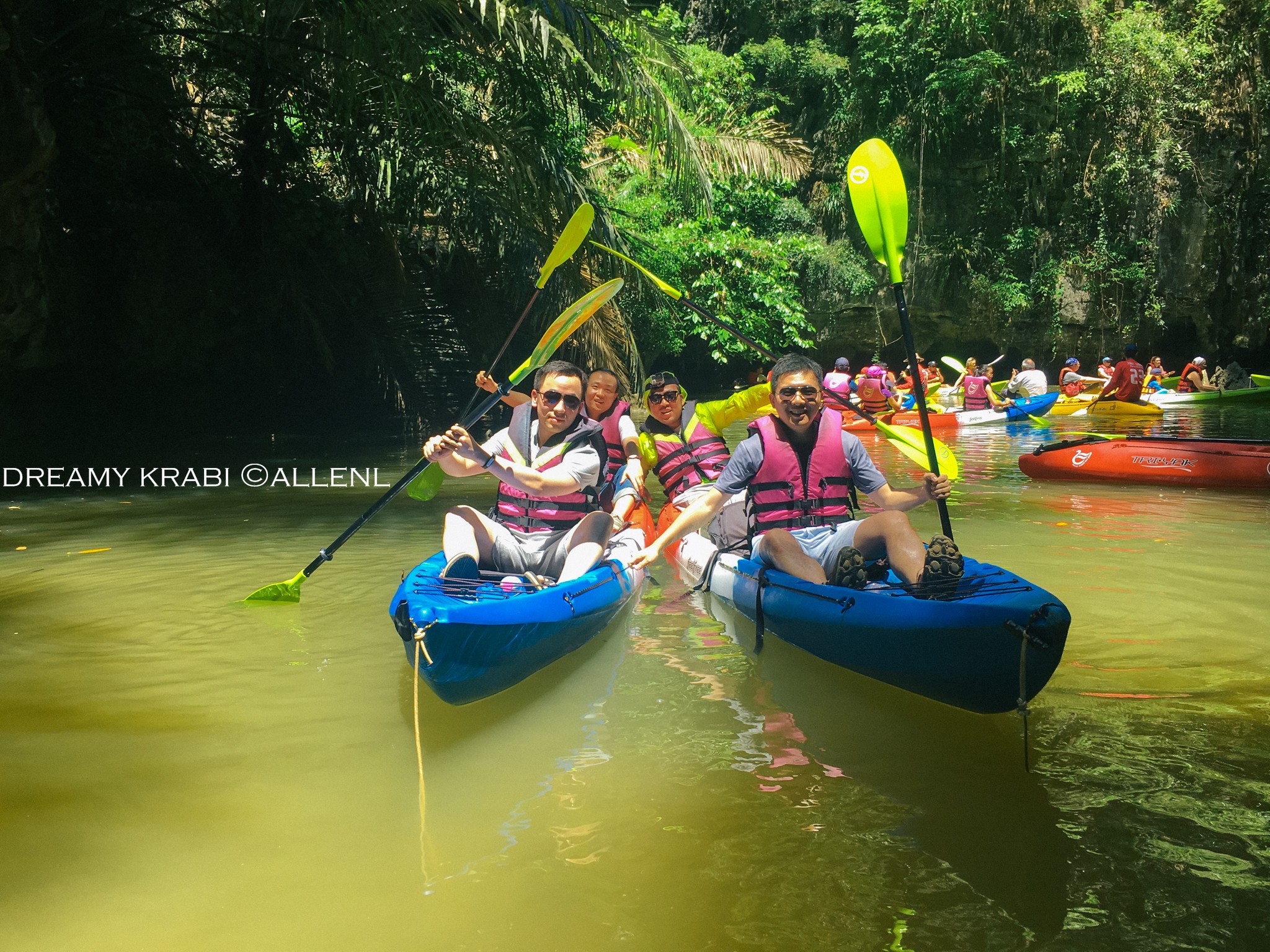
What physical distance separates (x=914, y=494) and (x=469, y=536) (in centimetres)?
178

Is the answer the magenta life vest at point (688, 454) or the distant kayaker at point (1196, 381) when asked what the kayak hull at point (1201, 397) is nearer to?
the distant kayaker at point (1196, 381)

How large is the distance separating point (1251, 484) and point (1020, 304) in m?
13.4

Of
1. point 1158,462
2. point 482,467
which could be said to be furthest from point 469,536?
point 1158,462

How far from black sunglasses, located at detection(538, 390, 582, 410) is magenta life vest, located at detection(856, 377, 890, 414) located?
9.68 m

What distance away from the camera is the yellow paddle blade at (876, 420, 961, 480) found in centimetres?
418

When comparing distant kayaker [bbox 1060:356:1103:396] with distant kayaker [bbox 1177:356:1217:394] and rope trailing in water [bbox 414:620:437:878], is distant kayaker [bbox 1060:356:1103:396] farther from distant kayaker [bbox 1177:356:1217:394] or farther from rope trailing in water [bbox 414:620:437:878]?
rope trailing in water [bbox 414:620:437:878]

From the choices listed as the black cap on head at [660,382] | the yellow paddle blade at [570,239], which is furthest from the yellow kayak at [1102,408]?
the yellow paddle blade at [570,239]

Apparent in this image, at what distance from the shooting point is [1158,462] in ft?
28.4

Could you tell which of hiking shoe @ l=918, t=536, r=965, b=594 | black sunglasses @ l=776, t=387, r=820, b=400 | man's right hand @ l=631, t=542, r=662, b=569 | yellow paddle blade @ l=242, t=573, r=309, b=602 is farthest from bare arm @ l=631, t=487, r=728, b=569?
yellow paddle blade @ l=242, t=573, r=309, b=602

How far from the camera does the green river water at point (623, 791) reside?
91.0 inches

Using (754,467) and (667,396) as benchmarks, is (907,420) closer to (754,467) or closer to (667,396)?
(667,396)

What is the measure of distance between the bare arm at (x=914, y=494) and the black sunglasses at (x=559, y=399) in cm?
67

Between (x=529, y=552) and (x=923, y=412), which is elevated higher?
(x=923, y=412)

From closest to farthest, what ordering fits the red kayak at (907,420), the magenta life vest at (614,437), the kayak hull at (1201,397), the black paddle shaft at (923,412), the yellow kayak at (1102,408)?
the black paddle shaft at (923,412) → the magenta life vest at (614,437) → the red kayak at (907,420) → the yellow kayak at (1102,408) → the kayak hull at (1201,397)
